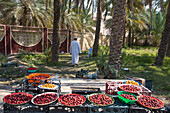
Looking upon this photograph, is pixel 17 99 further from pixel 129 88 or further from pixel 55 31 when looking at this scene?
pixel 55 31

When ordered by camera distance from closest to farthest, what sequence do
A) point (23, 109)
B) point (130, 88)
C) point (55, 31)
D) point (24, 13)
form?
point (23, 109)
point (130, 88)
point (55, 31)
point (24, 13)

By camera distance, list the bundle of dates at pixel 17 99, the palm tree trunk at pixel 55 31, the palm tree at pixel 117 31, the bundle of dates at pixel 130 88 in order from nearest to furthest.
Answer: the bundle of dates at pixel 17 99, the bundle of dates at pixel 130 88, the palm tree at pixel 117 31, the palm tree trunk at pixel 55 31

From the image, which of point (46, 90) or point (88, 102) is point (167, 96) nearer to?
point (88, 102)

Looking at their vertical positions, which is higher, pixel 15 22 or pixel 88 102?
pixel 15 22

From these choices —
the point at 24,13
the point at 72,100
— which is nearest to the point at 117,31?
the point at 72,100

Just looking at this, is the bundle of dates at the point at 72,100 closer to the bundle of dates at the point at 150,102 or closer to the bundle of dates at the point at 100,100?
the bundle of dates at the point at 100,100

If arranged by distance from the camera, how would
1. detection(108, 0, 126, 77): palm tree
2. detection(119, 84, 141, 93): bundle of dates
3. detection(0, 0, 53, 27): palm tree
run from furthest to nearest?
detection(0, 0, 53, 27): palm tree, detection(108, 0, 126, 77): palm tree, detection(119, 84, 141, 93): bundle of dates

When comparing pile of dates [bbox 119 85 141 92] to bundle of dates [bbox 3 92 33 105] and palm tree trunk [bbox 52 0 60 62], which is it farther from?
palm tree trunk [bbox 52 0 60 62]

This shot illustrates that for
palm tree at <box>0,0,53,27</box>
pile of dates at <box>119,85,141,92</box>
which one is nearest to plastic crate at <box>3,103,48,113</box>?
pile of dates at <box>119,85,141,92</box>

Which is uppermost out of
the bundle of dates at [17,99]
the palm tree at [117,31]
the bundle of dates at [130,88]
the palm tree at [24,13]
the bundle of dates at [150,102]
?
the palm tree at [24,13]

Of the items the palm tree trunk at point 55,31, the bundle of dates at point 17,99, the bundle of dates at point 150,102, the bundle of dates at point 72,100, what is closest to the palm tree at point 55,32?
the palm tree trunk at point 55,31

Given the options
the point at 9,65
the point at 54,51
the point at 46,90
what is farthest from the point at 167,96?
the point at 9,65

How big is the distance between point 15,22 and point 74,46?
8929mm

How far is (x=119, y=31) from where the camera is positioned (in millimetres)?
6227
